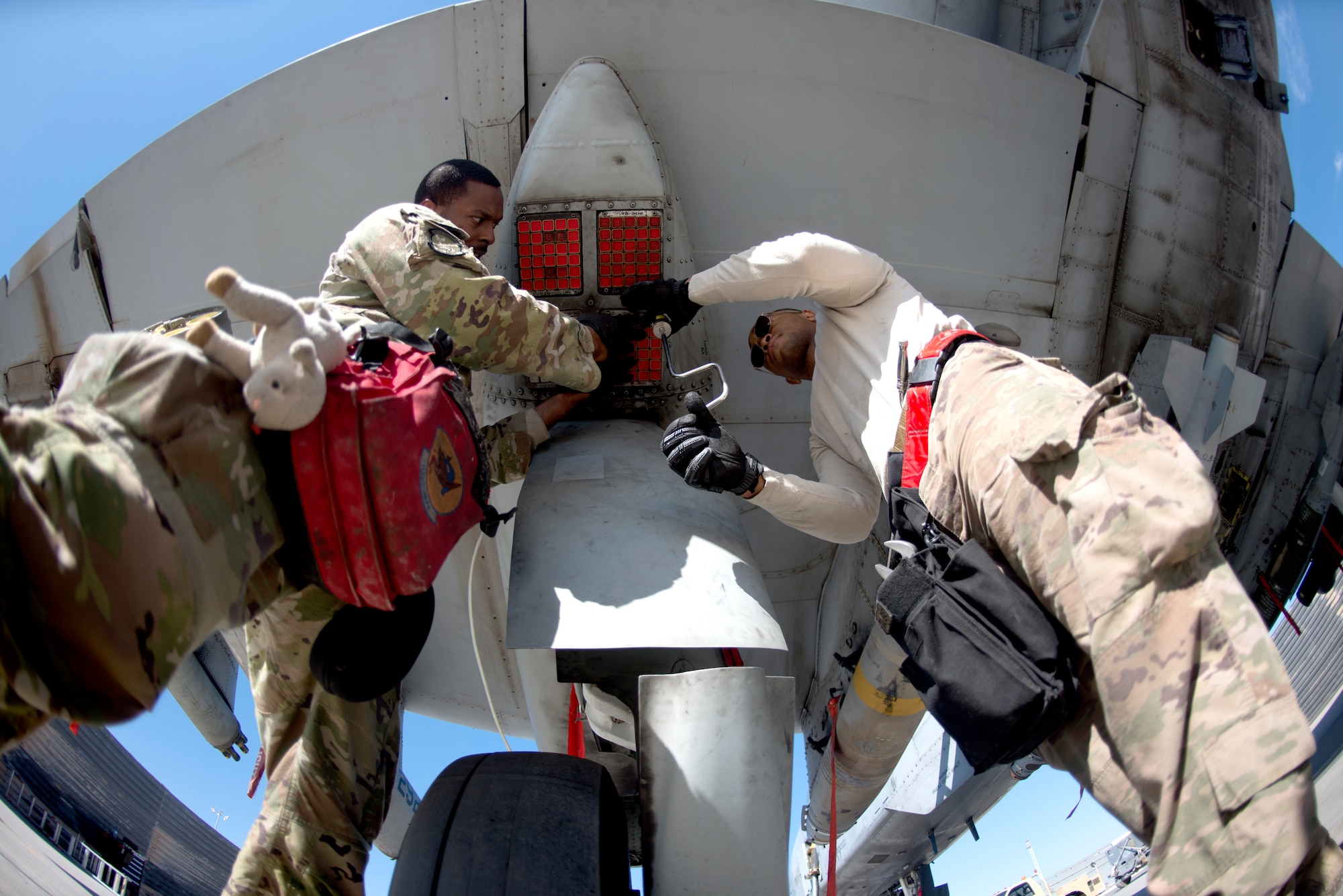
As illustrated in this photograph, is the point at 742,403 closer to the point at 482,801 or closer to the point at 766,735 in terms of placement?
the point at 766,735

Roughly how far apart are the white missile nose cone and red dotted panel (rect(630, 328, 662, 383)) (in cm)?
60

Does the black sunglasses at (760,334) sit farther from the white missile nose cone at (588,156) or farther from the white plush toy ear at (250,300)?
the white plush toy ear at (250,300)

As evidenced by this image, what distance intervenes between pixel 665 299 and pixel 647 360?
0.28 m

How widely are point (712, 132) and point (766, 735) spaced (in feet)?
8.36

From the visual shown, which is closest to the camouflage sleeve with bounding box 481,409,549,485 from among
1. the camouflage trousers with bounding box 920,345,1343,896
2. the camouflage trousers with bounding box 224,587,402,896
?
the camouflage trousers with bounding box 224,587,402,896

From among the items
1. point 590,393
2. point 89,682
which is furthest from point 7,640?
point 590,393

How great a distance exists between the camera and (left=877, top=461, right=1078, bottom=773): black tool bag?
1729mm

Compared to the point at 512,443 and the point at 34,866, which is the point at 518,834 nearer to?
the point at 512,443

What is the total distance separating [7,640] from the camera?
110cm

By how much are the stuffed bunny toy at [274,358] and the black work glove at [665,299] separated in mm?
1654

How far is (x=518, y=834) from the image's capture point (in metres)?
2.12

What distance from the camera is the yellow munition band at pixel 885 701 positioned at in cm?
359

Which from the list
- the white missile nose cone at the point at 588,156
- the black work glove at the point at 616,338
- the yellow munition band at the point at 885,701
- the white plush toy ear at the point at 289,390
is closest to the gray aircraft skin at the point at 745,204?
the white missile nose cone at the point at 588,156

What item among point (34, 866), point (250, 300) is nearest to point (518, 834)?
point (250, 300)
